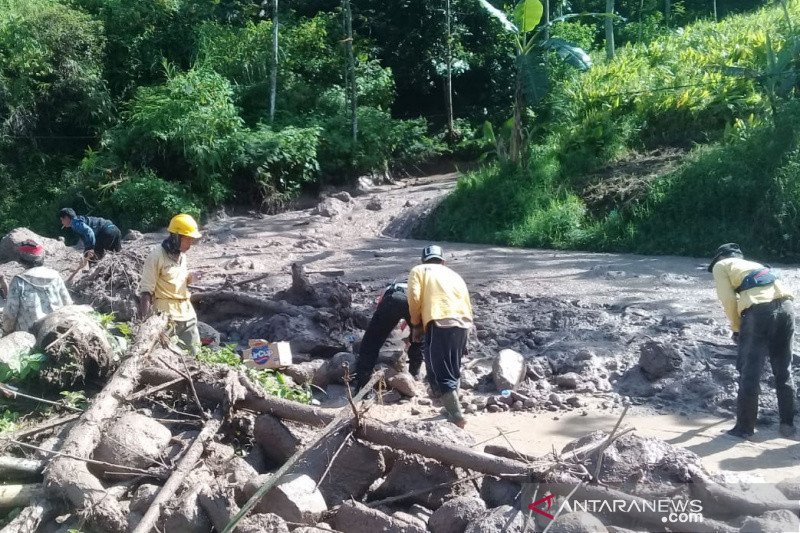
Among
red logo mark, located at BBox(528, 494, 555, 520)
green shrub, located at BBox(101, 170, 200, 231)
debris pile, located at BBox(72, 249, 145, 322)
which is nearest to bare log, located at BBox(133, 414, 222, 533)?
red logo mark, located at BBox(528, 494, 555, 520)

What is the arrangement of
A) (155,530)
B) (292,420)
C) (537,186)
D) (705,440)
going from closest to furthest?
(155,530)
(292,420)
(705,440)
(537,186)

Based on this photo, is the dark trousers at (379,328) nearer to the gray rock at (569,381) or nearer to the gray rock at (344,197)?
the gray rock at (569,381)

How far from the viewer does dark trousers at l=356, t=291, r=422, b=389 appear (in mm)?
7938

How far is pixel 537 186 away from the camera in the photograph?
1672 centimetres

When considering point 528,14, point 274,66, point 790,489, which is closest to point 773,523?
→ point 790,489

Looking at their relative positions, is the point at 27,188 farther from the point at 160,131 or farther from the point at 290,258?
the point at 290,258

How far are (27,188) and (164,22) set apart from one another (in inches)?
201

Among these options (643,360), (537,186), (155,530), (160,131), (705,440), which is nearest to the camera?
(155,530)

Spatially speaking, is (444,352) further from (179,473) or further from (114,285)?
(114,285)

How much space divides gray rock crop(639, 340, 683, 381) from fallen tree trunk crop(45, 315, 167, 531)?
182 inches

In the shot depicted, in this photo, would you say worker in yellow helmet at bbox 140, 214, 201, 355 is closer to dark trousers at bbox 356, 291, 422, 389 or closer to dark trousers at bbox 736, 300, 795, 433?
dark trousers at bbox 356, 291, 422, 389

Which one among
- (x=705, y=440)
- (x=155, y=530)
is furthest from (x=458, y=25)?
(x=155, y=530)

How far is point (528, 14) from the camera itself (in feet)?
53.5

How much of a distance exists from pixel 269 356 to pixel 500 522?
4.27 m
